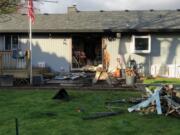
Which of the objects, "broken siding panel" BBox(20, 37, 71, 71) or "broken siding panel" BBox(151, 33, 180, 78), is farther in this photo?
"broken siding panel" BBox(20, 37, 71, 71)

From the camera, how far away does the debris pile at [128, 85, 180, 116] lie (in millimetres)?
12234

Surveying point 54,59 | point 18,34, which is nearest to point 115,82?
point 54,59

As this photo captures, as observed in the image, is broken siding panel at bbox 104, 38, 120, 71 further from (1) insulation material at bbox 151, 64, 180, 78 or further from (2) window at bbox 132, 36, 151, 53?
(1) insulation material at bbox 151, 64, 180, 78

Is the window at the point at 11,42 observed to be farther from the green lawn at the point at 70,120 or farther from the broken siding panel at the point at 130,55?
the green lawn at the point at 70,120

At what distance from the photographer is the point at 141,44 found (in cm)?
2530

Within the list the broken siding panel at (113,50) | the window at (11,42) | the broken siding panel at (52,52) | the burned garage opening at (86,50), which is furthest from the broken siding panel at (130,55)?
the window at (11,42)

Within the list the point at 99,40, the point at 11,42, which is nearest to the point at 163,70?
the point at 99,40

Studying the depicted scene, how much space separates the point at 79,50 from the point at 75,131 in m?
17.1

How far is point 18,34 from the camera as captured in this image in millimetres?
26703

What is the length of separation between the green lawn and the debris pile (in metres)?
0.28

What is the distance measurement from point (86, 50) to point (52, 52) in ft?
8.51

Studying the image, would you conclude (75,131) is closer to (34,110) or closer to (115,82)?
(34,110)

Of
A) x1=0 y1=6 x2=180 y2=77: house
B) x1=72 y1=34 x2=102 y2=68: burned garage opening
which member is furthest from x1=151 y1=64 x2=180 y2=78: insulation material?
x1=72 y1=34 x2=102 y2=68: burned garage opening

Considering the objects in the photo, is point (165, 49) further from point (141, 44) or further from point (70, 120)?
point (70, 120)
